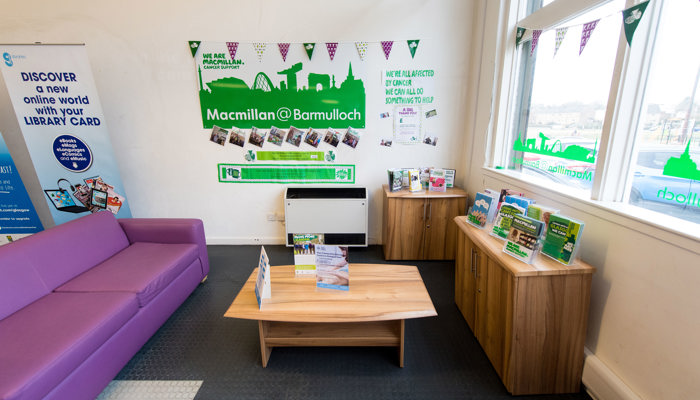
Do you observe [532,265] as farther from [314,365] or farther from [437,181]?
[437,181]

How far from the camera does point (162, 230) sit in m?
2.47

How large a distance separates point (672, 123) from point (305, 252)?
198 centimetres

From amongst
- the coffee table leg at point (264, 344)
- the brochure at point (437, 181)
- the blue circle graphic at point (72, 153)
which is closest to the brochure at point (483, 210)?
the brochure at point (437, 181)

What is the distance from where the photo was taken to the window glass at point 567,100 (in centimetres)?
171

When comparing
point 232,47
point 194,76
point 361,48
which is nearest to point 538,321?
point 361,48

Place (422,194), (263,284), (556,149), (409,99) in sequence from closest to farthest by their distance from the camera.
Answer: (263,284) < (556,149) < (422,194) < (409,99)

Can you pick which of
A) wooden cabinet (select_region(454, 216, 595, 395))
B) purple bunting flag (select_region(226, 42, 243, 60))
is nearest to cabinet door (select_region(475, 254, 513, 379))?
wooden cabinet (select_region(454, 216, 595, 395))

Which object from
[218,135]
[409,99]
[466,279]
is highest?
[409,99]

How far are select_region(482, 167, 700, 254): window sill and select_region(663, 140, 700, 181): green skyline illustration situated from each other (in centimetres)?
19

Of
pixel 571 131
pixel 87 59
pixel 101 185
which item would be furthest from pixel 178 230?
pixel 571 131

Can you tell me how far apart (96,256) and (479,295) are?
108 inches

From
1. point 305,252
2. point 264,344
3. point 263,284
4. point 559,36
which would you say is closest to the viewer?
point 263,284

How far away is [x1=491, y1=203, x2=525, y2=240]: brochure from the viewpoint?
67.9 inches

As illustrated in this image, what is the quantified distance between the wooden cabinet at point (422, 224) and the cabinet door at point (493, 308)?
1119 millimetres
